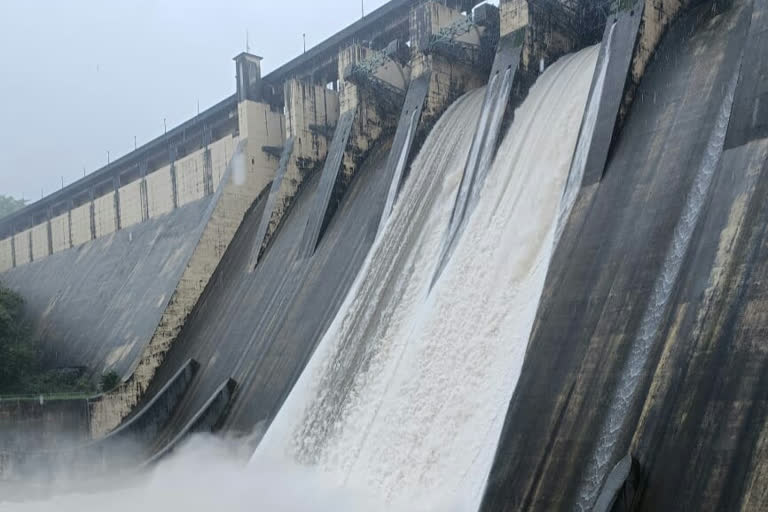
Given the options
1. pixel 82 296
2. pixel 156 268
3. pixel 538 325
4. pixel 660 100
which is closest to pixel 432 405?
pixel 538 325

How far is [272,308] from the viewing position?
653 inches

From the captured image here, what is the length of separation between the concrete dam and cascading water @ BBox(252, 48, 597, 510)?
0.04m

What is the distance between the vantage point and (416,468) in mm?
9500

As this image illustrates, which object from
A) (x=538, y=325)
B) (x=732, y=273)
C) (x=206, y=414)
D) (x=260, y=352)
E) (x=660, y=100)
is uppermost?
(x=660, y=100)

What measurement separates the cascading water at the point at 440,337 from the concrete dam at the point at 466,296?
0.04 meters

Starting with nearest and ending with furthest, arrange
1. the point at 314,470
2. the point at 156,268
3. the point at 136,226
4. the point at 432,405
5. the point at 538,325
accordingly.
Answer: the point at 538,325 < the point at 432,405 < the point at 314,470 < the point at 156,268 < the point at 136,226

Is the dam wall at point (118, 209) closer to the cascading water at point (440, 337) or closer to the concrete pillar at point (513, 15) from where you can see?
the concrete pillar at point (513, 15)

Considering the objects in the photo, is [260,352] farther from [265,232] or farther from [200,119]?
[200,119]

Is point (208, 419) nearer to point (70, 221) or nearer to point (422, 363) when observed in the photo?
point (422, 363)

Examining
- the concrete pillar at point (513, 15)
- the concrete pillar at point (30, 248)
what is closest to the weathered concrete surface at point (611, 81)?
the concrete pillar at point (513, 15)

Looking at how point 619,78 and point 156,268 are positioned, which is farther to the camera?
point 156,268

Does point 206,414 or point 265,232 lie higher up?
point 265,232

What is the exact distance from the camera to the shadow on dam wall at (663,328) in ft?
22.1

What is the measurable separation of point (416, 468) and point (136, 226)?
22.4 meters
